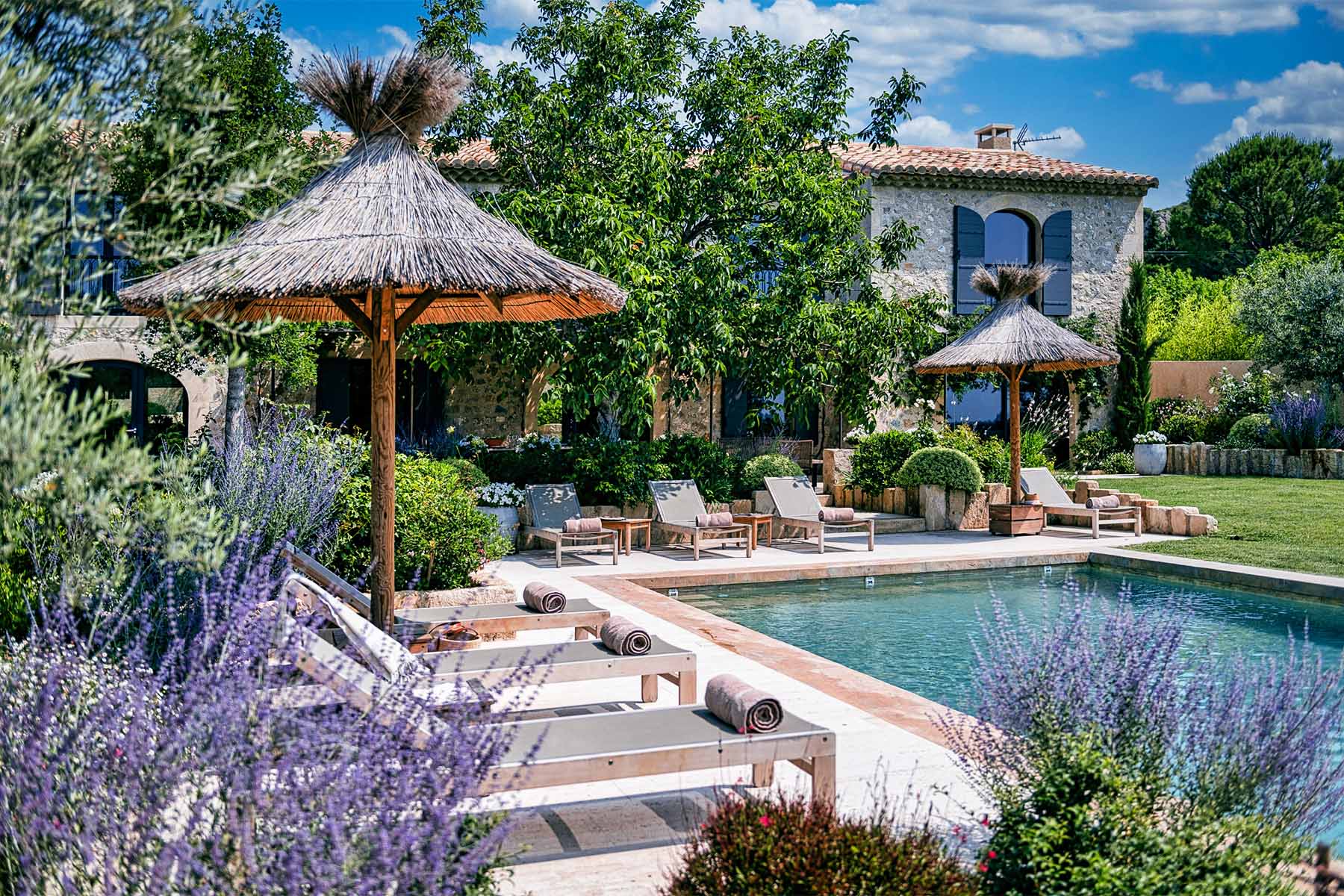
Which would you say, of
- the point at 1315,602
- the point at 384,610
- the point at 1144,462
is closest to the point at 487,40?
the point at 384,610

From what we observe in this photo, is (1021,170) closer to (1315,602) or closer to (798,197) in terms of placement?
(798,197)

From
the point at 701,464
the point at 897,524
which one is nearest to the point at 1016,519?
the point at 897,524

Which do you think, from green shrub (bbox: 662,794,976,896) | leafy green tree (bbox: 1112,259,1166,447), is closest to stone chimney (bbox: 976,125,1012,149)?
leafy green tree (bbox: 1112,259,1166,447)

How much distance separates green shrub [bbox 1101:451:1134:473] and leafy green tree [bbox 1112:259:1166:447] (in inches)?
23.6

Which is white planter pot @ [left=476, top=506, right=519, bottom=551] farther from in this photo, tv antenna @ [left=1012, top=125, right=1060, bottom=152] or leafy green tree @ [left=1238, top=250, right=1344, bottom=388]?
tv antenna @ [left=1012, top=125, right=1060, bottom=152]

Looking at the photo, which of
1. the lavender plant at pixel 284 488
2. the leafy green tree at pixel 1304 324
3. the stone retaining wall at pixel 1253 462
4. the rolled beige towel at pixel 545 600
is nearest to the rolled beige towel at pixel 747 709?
the rolled beige towel at pixel 545 600

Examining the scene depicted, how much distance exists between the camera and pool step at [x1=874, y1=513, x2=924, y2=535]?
49.0 feet

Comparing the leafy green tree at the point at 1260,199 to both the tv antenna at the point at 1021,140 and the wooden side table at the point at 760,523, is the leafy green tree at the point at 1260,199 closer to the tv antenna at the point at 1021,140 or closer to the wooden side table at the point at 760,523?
the tv antenna at the point at 1021,140

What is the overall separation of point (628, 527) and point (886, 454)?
4.90 meters

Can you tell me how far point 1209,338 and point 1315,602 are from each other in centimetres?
2108

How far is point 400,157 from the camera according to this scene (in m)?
6.55

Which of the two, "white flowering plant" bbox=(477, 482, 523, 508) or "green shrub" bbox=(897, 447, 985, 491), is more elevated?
"green shrub" bbox=(897, 447, 985, 491)

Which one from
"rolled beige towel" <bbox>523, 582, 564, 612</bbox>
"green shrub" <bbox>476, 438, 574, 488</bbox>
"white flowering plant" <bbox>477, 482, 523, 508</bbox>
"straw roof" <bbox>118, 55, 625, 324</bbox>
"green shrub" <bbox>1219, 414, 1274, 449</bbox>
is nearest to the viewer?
"straw roof" <bbox>118, 55, 625, 324</bbox>

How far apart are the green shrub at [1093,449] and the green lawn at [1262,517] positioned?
207 cm
